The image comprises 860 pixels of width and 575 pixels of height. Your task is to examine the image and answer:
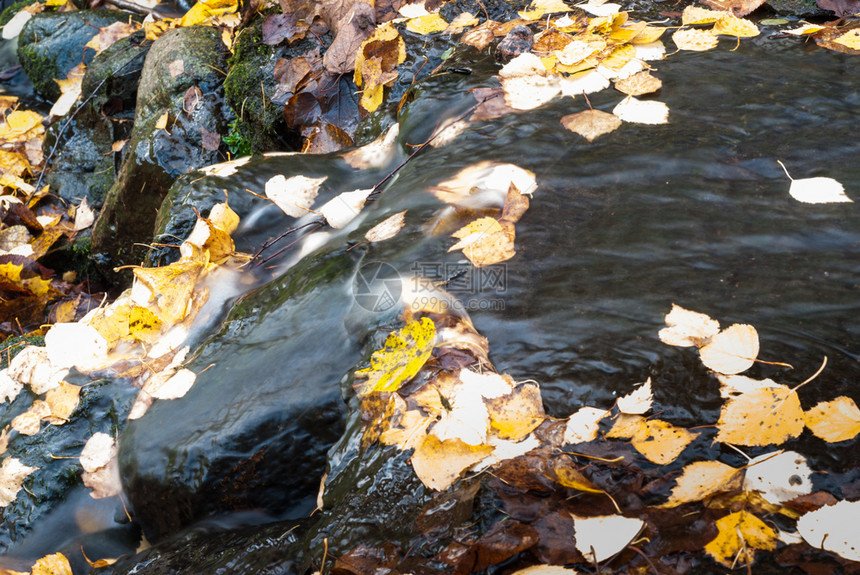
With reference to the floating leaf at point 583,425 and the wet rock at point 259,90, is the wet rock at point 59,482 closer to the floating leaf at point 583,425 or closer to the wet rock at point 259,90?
the floating leaf at point 583,425

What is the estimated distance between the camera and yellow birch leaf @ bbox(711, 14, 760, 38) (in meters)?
2.23

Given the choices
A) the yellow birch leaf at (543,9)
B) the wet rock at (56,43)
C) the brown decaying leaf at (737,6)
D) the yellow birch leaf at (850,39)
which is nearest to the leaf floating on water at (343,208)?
the yellow birch leaf at (543,9)

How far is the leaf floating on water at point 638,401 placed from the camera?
128 centimetres

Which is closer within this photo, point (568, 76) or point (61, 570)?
point (61, 570)

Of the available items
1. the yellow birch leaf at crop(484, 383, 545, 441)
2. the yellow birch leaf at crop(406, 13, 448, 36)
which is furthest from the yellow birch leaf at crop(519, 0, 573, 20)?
the yellow birch leaf at crop(484, 383, 545, 441)

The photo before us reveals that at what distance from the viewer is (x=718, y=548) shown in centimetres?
113

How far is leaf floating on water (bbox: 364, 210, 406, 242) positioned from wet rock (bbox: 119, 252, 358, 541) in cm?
10

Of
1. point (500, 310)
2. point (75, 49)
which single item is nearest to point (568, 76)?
point (500, 310)

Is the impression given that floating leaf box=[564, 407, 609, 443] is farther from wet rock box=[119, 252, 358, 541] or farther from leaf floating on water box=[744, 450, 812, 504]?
wet rock box=[119, 252, 358, 541]

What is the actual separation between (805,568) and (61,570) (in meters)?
1.89

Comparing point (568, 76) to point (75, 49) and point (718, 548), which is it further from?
point (75, 49)

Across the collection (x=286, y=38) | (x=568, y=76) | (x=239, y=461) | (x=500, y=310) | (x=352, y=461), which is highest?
(x=286, y=38)

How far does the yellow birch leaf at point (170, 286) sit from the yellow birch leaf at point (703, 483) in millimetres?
1636

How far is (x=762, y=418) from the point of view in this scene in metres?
1.24
